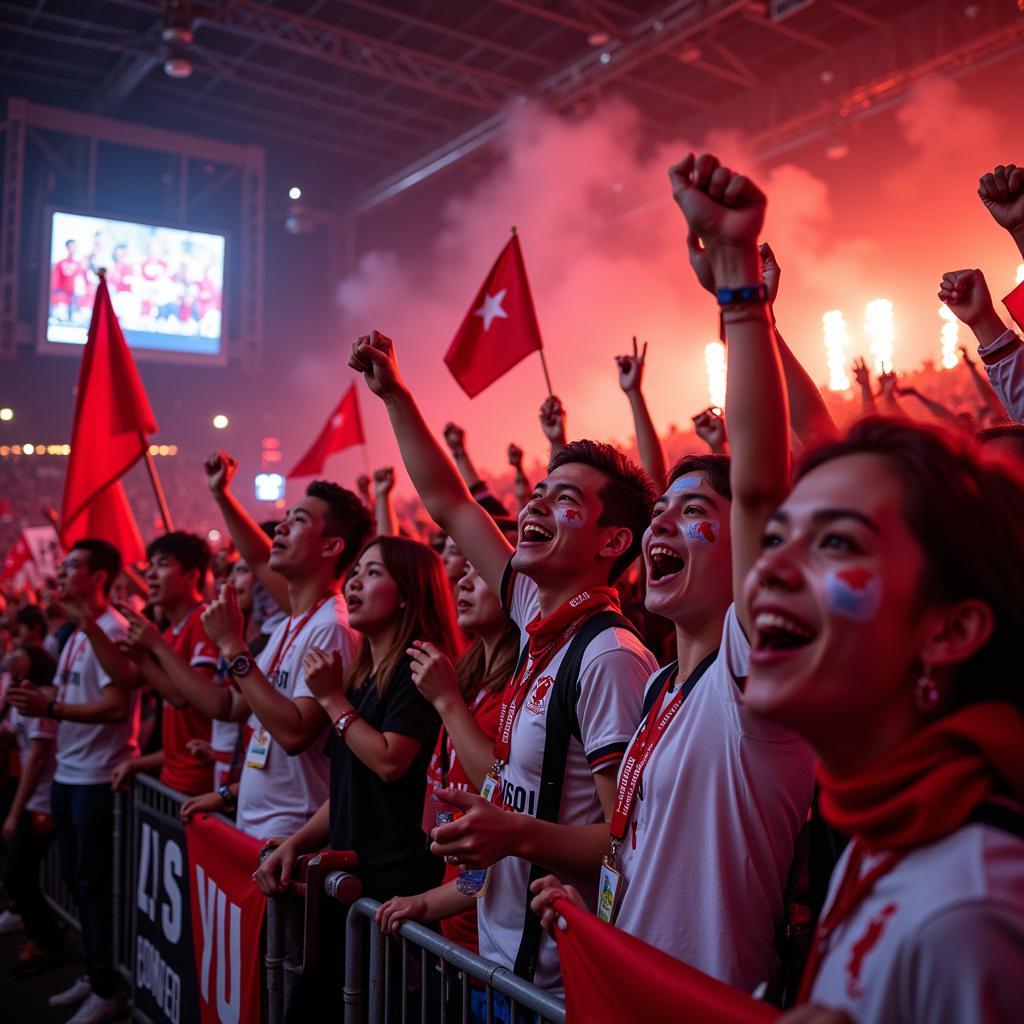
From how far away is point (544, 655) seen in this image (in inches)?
83.0

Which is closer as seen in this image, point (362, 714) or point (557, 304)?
point (362, 714)

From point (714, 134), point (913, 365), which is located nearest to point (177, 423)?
point (714, 134)

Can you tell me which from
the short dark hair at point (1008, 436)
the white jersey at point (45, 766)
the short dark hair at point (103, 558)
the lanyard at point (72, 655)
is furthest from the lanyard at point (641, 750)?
the white jersey at point (45, 766)

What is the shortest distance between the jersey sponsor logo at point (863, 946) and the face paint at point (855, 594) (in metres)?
0.29

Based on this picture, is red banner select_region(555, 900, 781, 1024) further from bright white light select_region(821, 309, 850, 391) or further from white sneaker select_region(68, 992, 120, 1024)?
bright white light select_region(821, 309, 850, 391)

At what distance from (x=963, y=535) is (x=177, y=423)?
19.1m

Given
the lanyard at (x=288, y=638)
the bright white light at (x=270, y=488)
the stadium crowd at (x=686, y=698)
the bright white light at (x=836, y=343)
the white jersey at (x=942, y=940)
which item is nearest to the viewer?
the white jersey at (x=942, y=940)

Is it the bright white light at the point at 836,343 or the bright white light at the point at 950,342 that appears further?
the bright white light at the point at 836,343

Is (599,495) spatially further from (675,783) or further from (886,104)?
(886,104)

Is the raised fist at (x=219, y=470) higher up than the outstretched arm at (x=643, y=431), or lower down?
lower down

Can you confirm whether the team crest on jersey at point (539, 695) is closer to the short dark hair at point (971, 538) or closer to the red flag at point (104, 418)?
the short dark hair at point (971, 538)

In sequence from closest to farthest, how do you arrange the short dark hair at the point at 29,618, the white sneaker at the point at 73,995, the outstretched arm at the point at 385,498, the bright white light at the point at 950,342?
the white sneaker at the point at 73,995
the outstretched arm at the point at 385,498
the short dark hair at the point at 29,618
the bright white light at the point at 950,342

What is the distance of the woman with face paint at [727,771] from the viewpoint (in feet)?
4.46

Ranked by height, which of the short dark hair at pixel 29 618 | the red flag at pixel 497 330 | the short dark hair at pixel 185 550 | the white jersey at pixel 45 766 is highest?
the red flag at pixel 497 330
